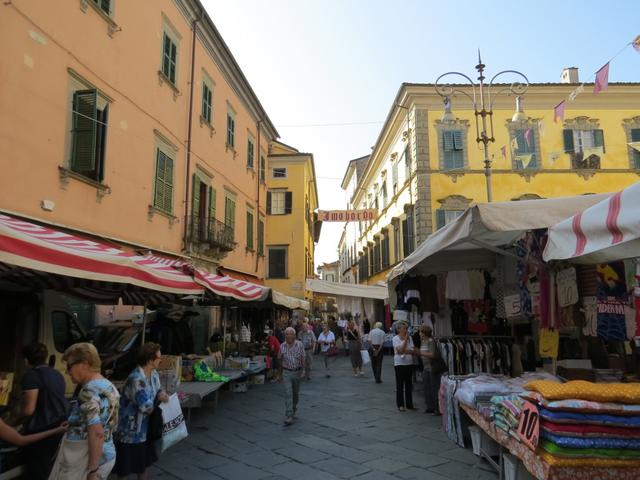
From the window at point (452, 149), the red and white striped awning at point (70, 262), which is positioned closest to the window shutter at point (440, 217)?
the window at point (452, 149)

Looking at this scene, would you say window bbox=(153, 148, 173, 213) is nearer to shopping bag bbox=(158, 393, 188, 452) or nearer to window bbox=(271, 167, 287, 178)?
shopping bag bbox=(158, 393, 188, 452)

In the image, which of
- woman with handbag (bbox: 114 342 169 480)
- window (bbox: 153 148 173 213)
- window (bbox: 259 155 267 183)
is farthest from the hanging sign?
woman with handbag (bbox: 114 342 169 480)

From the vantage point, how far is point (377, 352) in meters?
12.0

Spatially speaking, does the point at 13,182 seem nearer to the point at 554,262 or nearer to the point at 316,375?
the point at 554,262

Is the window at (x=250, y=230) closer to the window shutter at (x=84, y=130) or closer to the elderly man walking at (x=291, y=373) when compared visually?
the window shutter at (x=84, y=130)

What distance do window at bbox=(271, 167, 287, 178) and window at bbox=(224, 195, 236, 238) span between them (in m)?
12.1

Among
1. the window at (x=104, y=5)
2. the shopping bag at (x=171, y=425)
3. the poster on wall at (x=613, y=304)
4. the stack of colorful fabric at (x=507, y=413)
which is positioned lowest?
the shopping bag at (x=171, y=425)

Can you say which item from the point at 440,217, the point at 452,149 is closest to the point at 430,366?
the point at 440,217

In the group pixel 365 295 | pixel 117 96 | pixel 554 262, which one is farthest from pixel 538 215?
pixel 365 295

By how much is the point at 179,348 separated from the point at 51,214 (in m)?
3.76

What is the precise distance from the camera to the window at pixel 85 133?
917cm

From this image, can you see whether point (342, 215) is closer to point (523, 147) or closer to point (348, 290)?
point (348, 290)

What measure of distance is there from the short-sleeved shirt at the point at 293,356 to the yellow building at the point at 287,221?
2063cm

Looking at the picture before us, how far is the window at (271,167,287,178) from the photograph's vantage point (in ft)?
99.8
